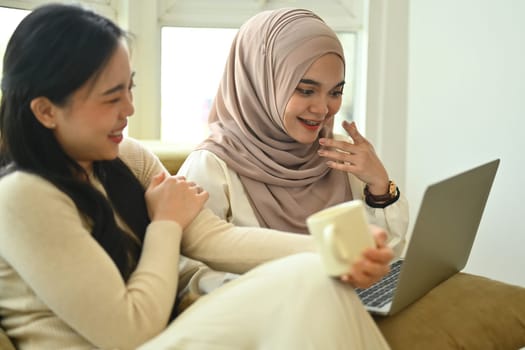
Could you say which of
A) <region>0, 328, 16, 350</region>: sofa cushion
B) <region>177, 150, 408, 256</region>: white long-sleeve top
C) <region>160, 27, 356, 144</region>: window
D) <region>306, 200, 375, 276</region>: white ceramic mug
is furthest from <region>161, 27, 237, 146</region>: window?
<region>306, 200, 375, 276</region>: white ceramic mug

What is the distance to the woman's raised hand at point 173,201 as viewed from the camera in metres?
1.41

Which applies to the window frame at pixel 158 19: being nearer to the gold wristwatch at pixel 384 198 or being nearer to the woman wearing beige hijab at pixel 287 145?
the woman wearing beige hijab at pixel 287 145

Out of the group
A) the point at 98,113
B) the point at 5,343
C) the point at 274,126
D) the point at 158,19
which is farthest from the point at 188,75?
the point at 5,343

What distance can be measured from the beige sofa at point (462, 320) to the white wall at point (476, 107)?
817mm

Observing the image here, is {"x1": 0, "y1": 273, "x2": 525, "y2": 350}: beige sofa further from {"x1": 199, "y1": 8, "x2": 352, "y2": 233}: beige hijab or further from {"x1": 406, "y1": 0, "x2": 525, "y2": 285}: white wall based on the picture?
{"x1": 406, "y1": 0, "x2": 525, "y2": 285}: white wall

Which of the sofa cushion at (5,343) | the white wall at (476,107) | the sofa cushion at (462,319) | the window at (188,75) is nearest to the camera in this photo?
the sofa cushion at (5,343)

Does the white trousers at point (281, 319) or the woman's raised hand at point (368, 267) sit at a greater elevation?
the woman's raised hand at point (368, 267)

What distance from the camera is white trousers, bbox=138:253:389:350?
1.15 metres

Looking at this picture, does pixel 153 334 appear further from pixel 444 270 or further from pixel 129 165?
pixel 444 270

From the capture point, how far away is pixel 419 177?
279 centimetres

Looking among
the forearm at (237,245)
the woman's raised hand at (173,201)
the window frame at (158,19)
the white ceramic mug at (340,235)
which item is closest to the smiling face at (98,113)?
the woman's raised hand at (173,201)

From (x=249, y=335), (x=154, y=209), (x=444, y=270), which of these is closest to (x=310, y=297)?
(x=249, y=335)

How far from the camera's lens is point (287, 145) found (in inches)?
78.6

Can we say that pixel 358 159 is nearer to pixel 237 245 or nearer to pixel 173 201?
pixel 237 245
